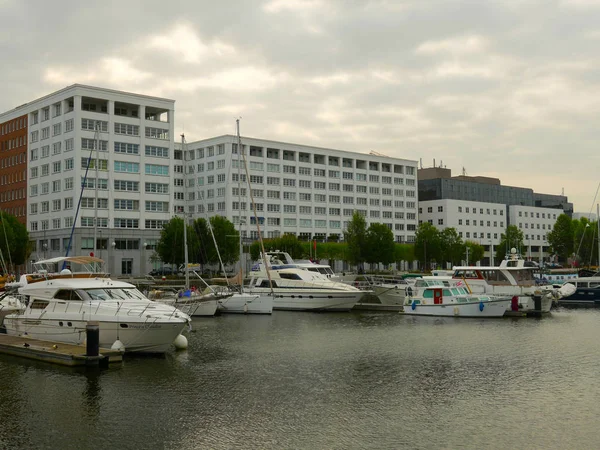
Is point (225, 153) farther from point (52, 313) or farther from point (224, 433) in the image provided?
point (224, 433)

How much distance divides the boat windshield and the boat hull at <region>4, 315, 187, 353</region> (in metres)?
1.60

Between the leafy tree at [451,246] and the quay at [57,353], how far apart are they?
11501 centimetres

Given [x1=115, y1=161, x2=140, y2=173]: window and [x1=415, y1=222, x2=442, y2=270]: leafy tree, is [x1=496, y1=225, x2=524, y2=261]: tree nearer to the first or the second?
[x1=415, y1=222, x2=442, y2=270]: leafy tree

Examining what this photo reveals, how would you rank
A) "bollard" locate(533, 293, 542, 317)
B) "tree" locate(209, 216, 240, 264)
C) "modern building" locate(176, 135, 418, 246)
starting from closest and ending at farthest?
"bollard" locate(533, 293, 542, 317)
"tree" locate(209, 216, 240, 264)
"modern building" locate(176, 135, 418, 246)

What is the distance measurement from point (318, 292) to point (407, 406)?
1517 inches

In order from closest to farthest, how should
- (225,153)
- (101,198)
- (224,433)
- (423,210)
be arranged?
(224,433)
(101,198)
(225,153)
(423,210)

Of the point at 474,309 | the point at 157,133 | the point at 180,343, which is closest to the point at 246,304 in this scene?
the point at 474,309

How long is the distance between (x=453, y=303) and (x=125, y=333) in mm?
31060

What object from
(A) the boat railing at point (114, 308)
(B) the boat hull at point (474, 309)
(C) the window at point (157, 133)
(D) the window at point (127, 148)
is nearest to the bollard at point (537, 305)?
(B) the boat hull at point (474, 309)

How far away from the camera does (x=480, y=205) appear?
18300 centimetres

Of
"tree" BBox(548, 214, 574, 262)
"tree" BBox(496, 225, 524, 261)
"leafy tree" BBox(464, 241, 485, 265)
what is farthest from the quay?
"tree" BBox(496, 225, 524, 261)

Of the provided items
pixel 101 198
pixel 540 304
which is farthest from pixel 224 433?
pixel 101 198

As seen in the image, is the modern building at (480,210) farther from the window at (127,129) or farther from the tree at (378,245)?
the window at (127,129)

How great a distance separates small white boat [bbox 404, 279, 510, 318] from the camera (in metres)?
53.8
